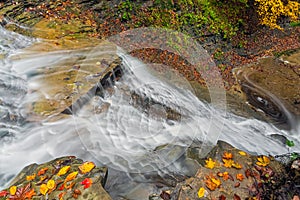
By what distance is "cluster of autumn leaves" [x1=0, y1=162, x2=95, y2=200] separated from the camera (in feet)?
9.02

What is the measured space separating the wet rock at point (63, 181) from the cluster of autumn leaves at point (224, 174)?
41.3 inches

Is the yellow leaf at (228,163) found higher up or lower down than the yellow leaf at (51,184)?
lower down

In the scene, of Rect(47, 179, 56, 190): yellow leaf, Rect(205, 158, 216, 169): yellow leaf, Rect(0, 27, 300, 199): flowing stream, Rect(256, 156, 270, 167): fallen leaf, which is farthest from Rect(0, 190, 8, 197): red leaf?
Rect(256, 156, 270, 167): fallen leaf

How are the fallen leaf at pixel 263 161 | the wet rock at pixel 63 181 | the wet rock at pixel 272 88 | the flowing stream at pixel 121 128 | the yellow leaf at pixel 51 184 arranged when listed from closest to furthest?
the wet rock at pixel 63 181 < the yellow leaf at pixel 51 184 < the fallen leaf at pixel 263 161 < the flowing stream at pixel 121 128 < the wet rock at pixel 272 88

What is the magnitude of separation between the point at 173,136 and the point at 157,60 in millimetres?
2578

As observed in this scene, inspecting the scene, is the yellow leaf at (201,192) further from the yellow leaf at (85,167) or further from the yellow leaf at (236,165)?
the yellow leaf at (85,167)

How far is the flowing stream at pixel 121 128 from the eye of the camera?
362 centimetres

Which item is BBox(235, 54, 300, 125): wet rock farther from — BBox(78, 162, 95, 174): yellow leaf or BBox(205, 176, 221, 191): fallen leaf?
BBox(78, 162, 95, 174): yellow leaf

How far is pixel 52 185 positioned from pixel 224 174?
1.88 metres

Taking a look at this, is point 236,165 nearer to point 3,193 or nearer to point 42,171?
point 42,171

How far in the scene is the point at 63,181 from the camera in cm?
284

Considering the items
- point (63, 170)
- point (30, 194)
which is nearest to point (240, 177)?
point (63, 170)

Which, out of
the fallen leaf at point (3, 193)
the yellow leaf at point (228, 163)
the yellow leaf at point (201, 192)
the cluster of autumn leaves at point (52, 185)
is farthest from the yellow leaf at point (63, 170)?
the yellow leaf at point (228, 163)

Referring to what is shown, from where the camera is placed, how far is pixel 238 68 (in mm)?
7113
